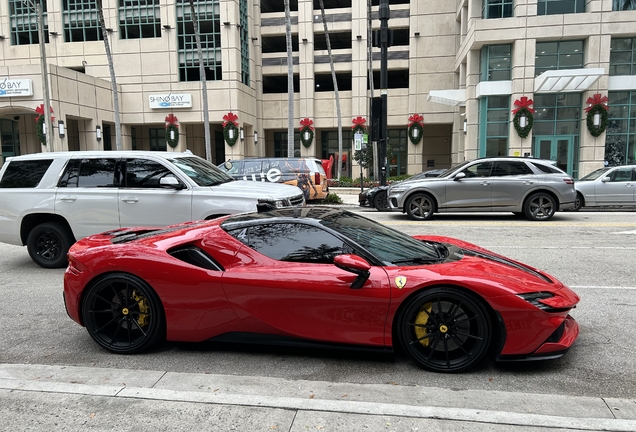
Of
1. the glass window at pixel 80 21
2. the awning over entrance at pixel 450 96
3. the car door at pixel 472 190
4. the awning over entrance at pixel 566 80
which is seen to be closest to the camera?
the car door at pixel 472 190

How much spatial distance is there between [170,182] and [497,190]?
8.77 m

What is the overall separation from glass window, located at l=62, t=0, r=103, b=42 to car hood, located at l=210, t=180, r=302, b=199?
32.0m

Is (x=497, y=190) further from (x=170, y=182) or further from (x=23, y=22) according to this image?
(x=23, y=22)

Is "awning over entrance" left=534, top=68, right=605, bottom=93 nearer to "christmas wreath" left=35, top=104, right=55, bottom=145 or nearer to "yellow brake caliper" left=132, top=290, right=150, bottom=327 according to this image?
"yellow brake caliper" left=132, top=290, right=150, bottom=327

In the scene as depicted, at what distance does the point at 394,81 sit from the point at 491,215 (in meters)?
26.3

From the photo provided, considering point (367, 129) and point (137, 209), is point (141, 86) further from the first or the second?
point (137, 209)

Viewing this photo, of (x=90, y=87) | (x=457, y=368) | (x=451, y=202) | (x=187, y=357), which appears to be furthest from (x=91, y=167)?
(x=90, y=87)

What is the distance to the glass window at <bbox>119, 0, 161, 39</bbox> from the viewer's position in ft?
110

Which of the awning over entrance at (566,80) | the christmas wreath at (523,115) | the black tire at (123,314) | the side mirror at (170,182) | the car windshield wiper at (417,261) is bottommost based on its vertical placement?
the black tire at (123,314)

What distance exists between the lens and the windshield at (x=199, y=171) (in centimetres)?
782

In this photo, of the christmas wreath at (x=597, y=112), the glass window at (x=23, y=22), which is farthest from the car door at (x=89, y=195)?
the glass window at (x=23, y=22)

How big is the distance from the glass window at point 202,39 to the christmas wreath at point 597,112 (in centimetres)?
2337

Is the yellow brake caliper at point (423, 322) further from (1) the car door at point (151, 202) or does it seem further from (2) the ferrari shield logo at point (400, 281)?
(1) the car door at point (151, 202)

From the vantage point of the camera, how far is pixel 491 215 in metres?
14.0
